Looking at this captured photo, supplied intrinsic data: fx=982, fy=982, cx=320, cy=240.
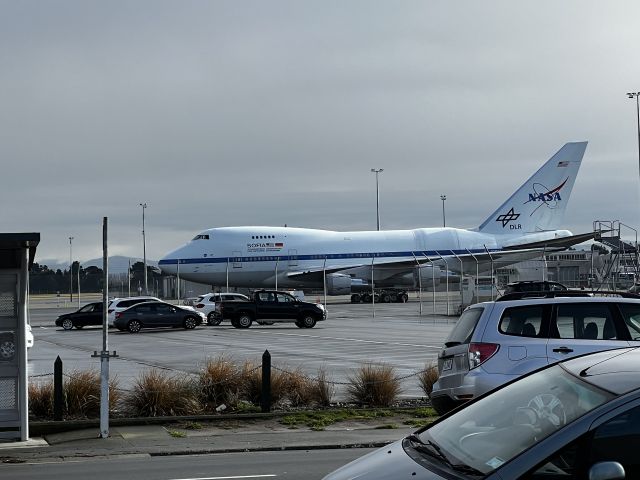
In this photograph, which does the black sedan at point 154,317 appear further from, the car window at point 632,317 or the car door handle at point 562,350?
the car door handle at point 562,350

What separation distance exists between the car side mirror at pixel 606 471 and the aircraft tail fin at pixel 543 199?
6604 centimetres

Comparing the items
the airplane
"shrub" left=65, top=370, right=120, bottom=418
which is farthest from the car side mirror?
the airplane

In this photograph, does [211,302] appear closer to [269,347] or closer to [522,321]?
[269,347]

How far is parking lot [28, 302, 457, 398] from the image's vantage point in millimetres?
22906

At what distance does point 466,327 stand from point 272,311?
32248mm

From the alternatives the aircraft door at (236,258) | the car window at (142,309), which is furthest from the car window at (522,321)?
the aircraft door at (236,258)

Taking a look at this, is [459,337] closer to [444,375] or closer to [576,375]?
[444,375]

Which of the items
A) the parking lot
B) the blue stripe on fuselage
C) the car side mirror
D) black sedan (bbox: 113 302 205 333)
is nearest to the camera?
the car side mirror

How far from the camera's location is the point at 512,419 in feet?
17.6

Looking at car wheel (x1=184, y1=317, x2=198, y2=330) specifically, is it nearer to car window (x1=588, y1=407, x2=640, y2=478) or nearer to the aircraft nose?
the aircraft nose

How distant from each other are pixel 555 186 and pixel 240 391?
5789 centimetres

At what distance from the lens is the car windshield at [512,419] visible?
16.0ft

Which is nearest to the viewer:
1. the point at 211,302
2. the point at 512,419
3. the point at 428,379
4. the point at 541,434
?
the point at 541,434

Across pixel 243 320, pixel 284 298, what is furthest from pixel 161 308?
pixel 284 298
